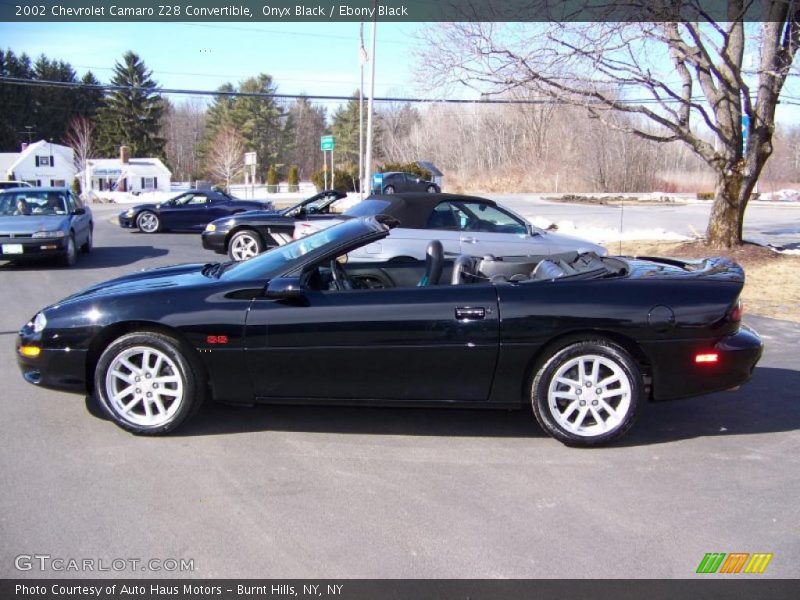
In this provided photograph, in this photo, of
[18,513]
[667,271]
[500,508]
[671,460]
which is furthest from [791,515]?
[18,513]

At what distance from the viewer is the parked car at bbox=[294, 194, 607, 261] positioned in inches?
352

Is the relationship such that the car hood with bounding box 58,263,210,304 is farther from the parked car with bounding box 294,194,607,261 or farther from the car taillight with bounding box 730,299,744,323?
the parked car with bounding box 294,194,607,261

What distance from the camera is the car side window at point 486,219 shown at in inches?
367

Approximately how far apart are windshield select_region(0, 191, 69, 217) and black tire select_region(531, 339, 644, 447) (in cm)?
1097

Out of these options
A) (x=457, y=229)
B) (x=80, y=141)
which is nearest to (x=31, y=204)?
(x=457, y=229)

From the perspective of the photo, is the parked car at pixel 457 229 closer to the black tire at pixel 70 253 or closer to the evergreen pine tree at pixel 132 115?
the black tire at pixel 70 253

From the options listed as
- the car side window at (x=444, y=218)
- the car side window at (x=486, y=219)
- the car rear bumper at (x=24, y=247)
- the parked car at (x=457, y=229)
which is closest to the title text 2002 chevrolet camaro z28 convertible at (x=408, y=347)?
the parked car at (x=457, y=229)

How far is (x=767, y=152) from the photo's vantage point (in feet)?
42.3

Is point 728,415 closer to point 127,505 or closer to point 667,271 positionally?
point 667,271

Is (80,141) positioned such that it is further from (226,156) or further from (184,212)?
(184,212)

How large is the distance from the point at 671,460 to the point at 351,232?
2525 millimetres

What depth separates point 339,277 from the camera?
4.85 m

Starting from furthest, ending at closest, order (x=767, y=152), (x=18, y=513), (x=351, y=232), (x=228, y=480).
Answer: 1. (x=767, y=152)
2. (x=351, y=232)
3. (x=228, y=480)
4. (x=18, y=513)

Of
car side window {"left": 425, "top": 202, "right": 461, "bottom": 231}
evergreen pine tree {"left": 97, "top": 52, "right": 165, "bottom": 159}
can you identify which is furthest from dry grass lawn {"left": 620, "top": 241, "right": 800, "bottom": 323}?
evergreen pine tree {"left": 97, "top": 52, "right": 165, "bottom": 159}
